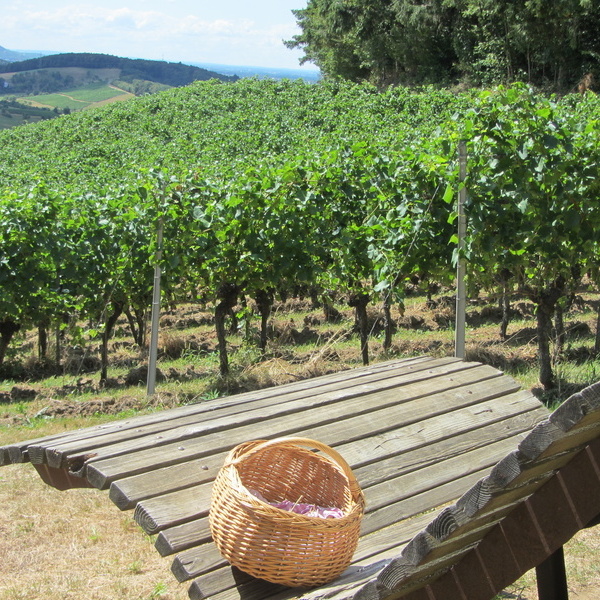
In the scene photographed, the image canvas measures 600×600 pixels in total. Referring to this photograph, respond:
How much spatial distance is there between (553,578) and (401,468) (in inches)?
26.4

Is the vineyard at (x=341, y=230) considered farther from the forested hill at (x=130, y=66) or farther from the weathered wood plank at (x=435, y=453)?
the forested hill at (x=130, y=66)

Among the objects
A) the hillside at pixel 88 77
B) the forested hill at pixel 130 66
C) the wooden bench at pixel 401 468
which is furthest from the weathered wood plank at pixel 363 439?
the forested hill at pixel 130 66

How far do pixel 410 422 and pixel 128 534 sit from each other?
1.84m

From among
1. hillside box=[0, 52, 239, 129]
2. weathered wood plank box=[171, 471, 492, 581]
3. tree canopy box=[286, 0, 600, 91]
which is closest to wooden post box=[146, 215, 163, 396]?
weathered wood plank box=[171, 471, 492, 581]

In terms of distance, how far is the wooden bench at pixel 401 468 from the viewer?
66.1 inches

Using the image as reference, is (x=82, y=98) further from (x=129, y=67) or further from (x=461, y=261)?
(x=461, y=261)

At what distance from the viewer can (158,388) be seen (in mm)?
7387

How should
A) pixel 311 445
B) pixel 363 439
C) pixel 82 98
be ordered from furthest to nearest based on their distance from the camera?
pixel 82 98 → pixel 363 439 → pixel 311 445

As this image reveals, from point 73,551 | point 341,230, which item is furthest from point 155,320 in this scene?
point 73,551

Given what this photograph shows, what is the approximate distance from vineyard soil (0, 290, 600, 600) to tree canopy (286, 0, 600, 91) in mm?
20820

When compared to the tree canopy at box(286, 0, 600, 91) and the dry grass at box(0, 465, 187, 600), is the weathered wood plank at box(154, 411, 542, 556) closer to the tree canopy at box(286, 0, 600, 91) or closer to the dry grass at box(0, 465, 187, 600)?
the dry grass at box(0, 465, 187, 600)

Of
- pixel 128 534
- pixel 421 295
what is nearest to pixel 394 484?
pixel 128 534

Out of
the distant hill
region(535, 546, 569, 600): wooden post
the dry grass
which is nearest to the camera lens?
region(535, 546, 569, 600): wooden post

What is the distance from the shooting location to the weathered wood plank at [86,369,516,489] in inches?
104
